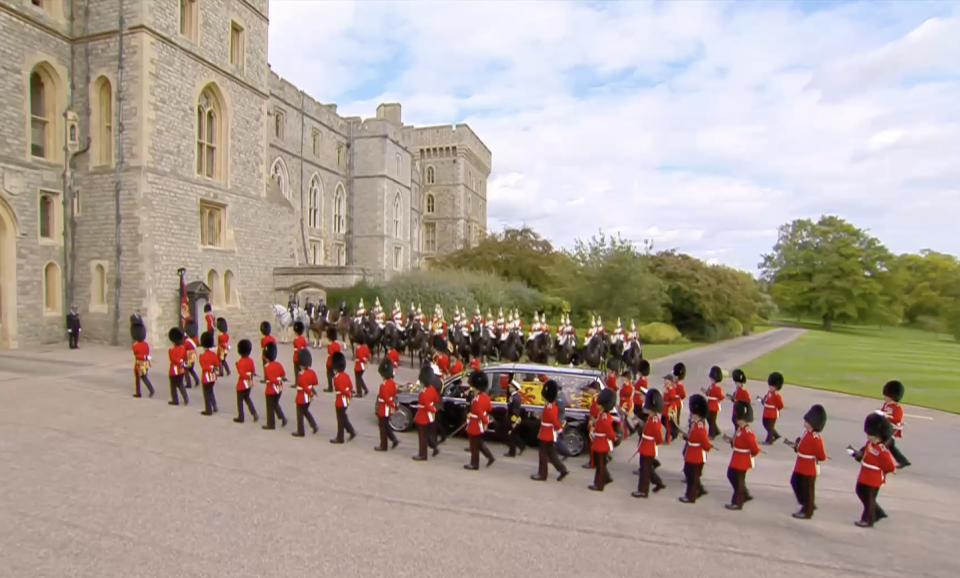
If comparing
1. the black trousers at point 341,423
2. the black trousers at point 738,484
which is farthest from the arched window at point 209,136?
the black trousers at point 738,484

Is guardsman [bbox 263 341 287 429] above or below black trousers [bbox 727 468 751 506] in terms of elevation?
above

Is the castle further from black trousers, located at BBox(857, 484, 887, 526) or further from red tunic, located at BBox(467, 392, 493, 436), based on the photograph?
black trousers, located at BBox(857, 484, 887, 526)

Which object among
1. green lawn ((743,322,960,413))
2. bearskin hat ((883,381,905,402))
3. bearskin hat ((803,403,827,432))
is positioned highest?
bearskin hat ((883,381,905,402))

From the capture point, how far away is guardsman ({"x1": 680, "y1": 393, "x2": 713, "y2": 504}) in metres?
7.36

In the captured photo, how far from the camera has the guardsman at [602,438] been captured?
305 inches

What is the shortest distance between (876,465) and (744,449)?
55.1 inches

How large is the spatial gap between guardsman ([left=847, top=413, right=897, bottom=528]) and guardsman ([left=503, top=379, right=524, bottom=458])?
4.33 meters

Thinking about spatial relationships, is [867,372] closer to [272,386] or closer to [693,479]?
[693,479]

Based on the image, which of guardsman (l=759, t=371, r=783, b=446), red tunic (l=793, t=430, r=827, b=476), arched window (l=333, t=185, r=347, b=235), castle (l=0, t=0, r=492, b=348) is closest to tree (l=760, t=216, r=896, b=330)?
arched window (l=333, t=185, r=347, b=235)

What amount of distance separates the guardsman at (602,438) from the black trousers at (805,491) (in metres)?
2.22

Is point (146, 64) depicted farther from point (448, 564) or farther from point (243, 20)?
point (448, 564)

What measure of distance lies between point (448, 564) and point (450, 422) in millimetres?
5171

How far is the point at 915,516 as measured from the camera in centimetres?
720

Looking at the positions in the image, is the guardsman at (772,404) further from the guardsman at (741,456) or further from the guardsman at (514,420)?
the guardsman at (514,420)
